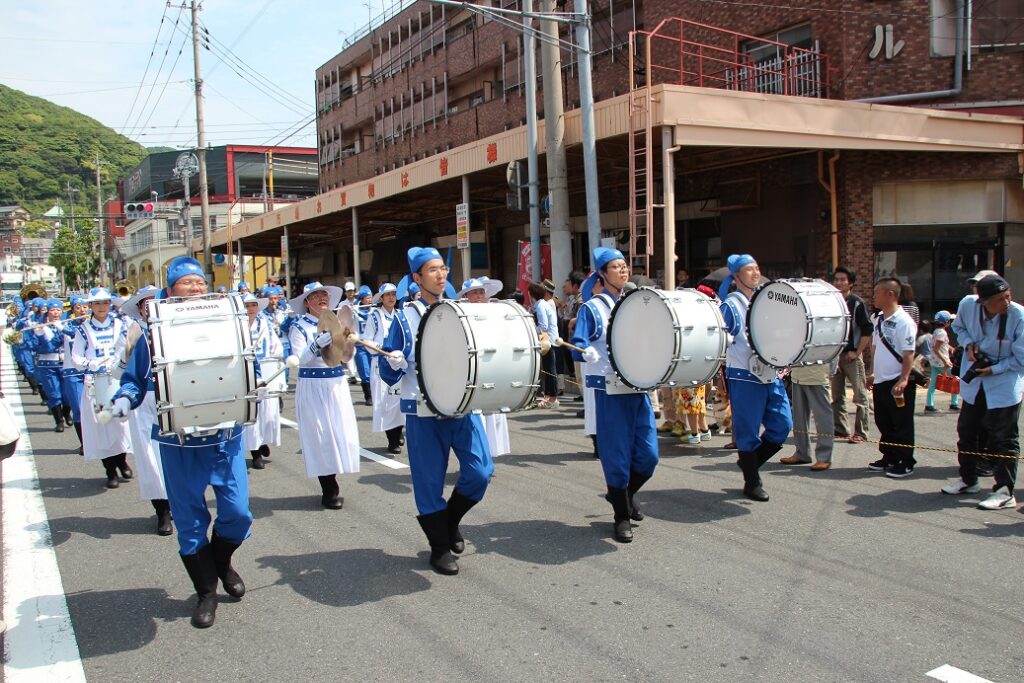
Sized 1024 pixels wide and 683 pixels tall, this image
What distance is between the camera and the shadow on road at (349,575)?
4.75m

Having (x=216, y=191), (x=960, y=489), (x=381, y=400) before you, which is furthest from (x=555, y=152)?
(x=216, y=191)

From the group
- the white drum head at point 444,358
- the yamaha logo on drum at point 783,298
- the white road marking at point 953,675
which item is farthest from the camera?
the yamaha logo on drum at point 783,298

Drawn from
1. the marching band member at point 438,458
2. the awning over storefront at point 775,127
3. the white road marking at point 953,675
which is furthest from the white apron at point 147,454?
the awning over storefront at point 775,127

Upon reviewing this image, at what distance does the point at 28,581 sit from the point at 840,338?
20.2ft

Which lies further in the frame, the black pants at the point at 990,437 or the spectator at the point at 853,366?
the spectator at the point at 853,366

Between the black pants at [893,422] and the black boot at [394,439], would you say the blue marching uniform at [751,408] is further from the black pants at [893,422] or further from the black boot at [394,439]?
the black boot at [394,439]

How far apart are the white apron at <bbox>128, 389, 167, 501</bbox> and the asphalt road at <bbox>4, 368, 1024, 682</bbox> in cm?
34

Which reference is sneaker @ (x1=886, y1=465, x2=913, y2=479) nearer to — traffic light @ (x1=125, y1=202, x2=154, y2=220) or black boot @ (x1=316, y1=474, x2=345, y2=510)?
black boot @ (x1=316, y1=474, x2=345, y2=510)

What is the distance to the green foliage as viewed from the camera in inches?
3029

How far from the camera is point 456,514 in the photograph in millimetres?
5234

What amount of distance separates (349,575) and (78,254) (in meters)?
86.2

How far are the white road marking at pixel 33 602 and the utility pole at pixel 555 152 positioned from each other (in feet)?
28.9

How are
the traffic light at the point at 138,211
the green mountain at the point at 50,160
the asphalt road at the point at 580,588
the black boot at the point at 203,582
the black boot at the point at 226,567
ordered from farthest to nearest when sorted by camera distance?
the green mountain at the point at 50,160, the traffic light at the point at 138,211, the black boot at the point at 226,567, the black boot at the point at 203,582, the asphalt road at the point at 580,588

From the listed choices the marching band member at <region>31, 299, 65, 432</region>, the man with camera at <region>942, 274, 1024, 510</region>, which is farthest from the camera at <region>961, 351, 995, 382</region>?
the marching band member at <region>31, 299, 65, 432</region>
